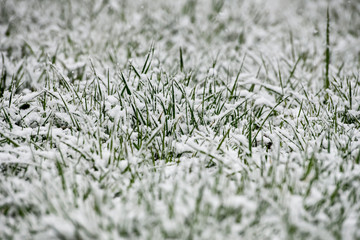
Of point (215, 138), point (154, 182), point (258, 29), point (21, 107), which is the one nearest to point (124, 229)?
point (154, 182)

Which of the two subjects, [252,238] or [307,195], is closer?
[252,238]

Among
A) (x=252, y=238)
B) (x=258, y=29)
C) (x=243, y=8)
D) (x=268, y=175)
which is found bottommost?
(x=252, y=238)

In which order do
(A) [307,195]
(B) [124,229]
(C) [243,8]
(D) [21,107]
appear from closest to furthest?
1. (B) [124,229]
2. (A) [307,195]
3. (D) [21,107]
4. (C) [243,8]

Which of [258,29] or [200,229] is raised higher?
[258,29]

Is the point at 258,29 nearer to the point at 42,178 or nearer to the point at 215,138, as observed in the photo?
the point at 215,138

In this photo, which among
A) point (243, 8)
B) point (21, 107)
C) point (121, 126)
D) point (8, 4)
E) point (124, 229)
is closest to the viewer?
point (124, 229)

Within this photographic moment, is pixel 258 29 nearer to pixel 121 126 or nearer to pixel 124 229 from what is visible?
pixel 121 126
